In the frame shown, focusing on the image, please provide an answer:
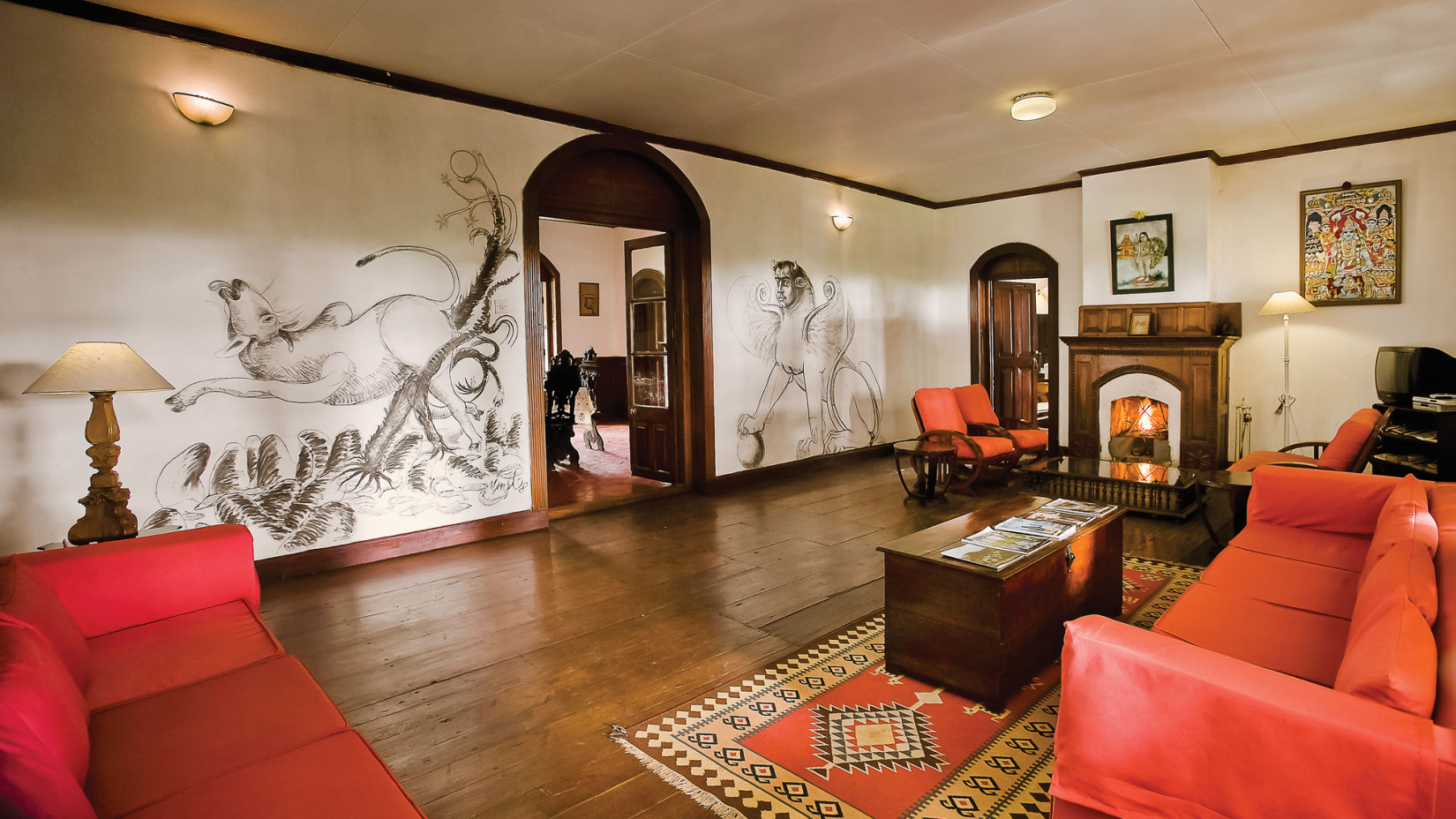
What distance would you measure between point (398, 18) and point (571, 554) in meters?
3.27

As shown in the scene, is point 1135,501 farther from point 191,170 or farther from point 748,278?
point 191,170

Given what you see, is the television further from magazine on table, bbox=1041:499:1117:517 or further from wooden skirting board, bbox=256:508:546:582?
wooden skirting board, bbox=256:508:546:582

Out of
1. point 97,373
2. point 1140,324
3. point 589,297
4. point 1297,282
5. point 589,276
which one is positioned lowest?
point 97,373

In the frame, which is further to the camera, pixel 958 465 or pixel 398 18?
pixel 958 465

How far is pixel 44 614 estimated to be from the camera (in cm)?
196

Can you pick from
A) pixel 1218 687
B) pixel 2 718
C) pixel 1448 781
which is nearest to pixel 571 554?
pixel 2 718

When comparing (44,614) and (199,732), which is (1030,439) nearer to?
(199,732)

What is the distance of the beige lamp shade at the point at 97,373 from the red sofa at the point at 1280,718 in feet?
12.4

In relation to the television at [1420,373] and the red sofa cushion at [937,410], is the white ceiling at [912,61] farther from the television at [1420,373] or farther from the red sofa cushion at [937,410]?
the red sofa cushion at [937,410]

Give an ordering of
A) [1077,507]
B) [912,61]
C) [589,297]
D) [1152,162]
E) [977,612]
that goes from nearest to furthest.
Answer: [977,612], [1077,507], [912,61], [1152,162], [589,297]

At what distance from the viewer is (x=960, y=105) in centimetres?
549

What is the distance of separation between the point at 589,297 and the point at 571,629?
930 centimetres

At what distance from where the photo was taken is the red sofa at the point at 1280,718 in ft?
4.13

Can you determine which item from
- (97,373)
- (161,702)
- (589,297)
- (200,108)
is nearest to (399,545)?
(97,373)
